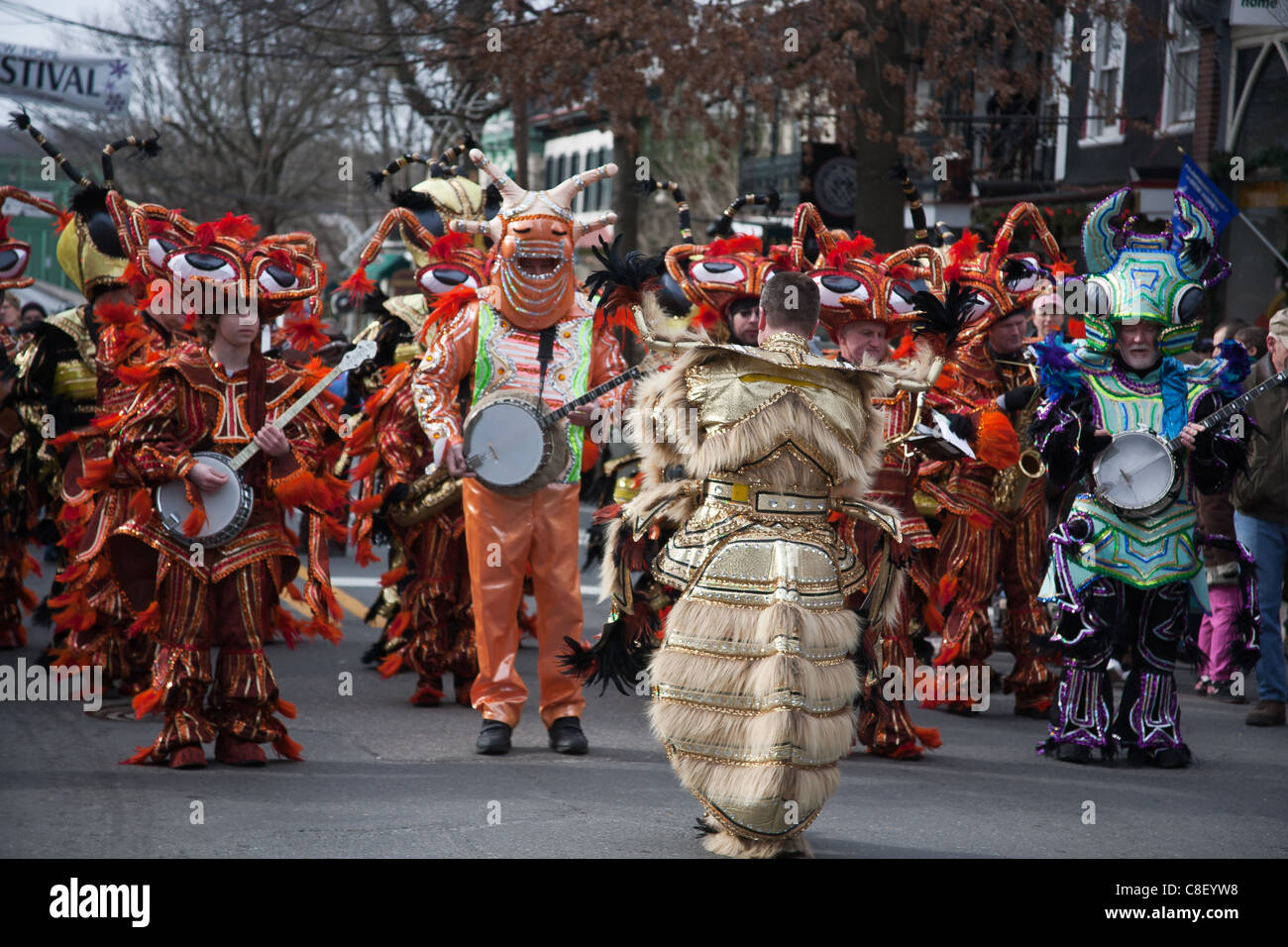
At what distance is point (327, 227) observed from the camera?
172 ft

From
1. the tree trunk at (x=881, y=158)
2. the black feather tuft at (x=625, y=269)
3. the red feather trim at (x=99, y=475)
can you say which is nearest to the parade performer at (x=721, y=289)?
the black feather tuft at (x=625, y=269)

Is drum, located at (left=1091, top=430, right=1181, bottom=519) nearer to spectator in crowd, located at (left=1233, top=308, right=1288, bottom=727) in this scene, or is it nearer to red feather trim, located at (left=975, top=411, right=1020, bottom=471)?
red feather trim, located at (left=975, top=411, right=1020, bottom=471)

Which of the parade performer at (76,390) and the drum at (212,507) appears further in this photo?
the parade performer at (76,390)

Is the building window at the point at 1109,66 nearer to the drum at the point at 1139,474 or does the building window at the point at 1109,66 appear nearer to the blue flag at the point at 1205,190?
the blue flag at the point at 1205,190

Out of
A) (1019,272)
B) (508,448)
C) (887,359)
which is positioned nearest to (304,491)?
(508,448)

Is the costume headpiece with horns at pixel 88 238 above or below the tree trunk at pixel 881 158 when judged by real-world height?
below

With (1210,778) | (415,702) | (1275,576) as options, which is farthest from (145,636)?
(1275,576)

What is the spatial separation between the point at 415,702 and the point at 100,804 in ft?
9.63

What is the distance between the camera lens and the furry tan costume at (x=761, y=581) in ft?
18.1

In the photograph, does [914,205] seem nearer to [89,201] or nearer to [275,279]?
[275,279]

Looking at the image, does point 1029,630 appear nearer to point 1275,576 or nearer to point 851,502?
point 1275,576

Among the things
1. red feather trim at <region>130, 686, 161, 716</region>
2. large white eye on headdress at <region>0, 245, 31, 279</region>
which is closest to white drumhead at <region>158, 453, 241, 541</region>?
red feather trim at <region>130, 686, 161, 716</region>

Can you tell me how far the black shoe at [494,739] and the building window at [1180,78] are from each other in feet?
49.7

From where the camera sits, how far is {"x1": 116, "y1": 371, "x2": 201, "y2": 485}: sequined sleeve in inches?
282
